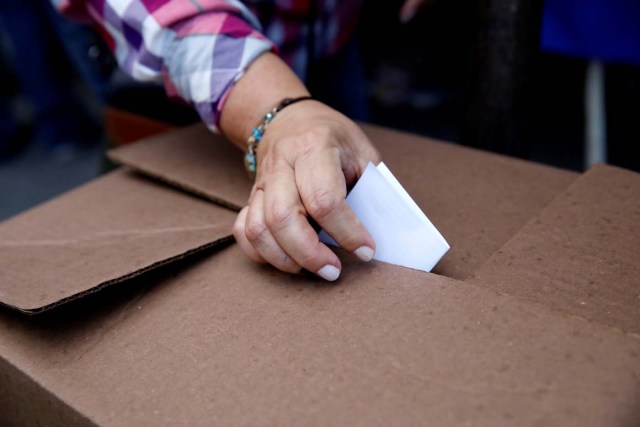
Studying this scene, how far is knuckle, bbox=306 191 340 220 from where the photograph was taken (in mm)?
499

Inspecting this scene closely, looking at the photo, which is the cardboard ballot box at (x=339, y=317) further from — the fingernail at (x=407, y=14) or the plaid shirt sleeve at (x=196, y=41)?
the fingernail at (x=407, y=14)

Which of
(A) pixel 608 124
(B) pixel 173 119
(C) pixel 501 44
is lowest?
(A) pixel 608 124

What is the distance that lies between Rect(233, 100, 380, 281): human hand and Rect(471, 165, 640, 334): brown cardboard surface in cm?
12

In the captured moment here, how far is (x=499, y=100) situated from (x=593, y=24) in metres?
0.33

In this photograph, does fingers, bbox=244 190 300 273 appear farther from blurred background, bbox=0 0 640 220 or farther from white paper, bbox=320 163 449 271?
blurred background, bbox=0 0 640 220

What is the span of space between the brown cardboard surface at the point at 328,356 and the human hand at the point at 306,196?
2cm

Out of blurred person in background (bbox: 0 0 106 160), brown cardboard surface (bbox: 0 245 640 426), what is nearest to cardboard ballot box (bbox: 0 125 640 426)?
brown cardboard surface (bbox: 0 245 640 426)

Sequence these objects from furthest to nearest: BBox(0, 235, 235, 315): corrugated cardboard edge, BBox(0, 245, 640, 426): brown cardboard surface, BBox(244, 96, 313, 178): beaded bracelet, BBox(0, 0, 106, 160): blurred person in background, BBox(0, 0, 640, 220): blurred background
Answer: BBox(0, 0, 106, 160): blurred person in background < BBox(0, 0, 640, 220): blurred background < BBox(244, 96, 313, 178): beaded bracelet < BBox(0, 235, 235, 315): corrugated cardboard edge < BBox(0, 245, 640, 426): brown cardboard surface

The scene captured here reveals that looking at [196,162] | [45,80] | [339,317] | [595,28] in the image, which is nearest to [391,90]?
[45,80]

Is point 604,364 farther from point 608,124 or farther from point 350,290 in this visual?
point 608,124

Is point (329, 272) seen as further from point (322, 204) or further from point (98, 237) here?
point (98, 237)

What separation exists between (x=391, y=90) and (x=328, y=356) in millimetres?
2036

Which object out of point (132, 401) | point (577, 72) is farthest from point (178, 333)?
point (577, 72)

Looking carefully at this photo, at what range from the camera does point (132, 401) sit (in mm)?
421
